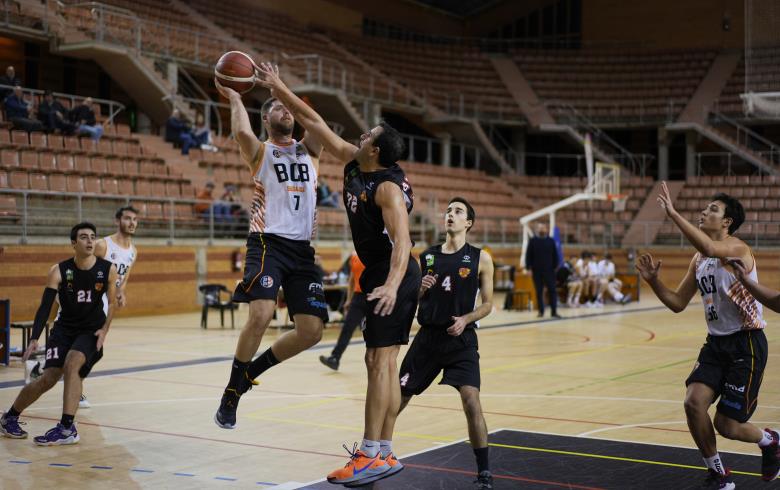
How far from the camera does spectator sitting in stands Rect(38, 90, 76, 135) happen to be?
19.0 metres

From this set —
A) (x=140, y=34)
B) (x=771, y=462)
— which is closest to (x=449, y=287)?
(x=771, y=462)

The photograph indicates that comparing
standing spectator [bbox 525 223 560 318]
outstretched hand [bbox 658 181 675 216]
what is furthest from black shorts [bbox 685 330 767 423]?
standing spectator [bbox 525 223 560 318]

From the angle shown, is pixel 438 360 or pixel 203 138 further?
pixel 203 138

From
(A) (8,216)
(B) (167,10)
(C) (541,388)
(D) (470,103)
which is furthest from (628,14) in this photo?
(C) (541,388)

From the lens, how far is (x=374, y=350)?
5309 millimetres

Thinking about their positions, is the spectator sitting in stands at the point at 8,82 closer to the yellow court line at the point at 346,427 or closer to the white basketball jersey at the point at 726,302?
the yellow court line at the point at 346,427

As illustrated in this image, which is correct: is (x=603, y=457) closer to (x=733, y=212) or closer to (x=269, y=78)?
(x=733, y=212)

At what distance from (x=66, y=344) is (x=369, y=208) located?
3.05 meters

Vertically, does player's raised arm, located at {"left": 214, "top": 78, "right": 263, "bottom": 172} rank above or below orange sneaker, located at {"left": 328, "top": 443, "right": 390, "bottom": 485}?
above

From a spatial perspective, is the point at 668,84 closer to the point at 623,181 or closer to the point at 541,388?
the point at 623,181

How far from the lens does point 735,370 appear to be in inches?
219

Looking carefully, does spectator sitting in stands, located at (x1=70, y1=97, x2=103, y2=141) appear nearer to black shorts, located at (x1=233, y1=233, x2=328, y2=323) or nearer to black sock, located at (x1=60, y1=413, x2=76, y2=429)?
black sock, located at (x1=60, y1=413, x2=76, y2=429)

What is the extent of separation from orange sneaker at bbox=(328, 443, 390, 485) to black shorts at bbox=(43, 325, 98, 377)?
8.87ft

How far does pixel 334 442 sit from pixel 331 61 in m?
24.4
